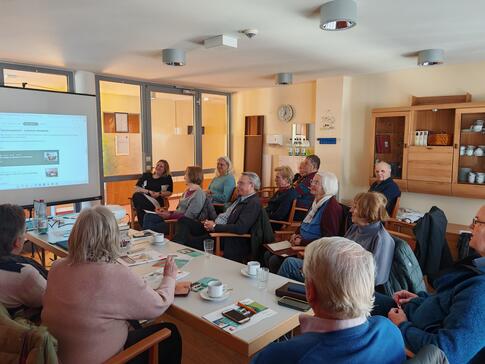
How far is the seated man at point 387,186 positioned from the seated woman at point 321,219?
1578 millimetres

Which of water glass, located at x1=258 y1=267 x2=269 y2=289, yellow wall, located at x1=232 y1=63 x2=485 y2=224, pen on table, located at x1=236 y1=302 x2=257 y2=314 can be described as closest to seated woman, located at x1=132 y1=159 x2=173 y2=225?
yellow wall, located at x1=232 y1=63 x2=485 y2=224

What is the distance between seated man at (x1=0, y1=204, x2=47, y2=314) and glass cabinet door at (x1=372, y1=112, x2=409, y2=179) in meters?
4.41

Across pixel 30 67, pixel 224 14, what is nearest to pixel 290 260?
pixel 224 14

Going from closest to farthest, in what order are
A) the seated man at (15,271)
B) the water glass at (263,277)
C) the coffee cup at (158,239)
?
the seated man at (15,271) → the water glass at (263,277) → the coffee cup at (158,239)

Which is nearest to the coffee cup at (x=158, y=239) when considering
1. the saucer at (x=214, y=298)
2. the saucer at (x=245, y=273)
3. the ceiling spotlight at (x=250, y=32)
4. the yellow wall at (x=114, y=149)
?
the saucer at (x=245, y=273)

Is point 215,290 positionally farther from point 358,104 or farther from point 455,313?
point 358,104

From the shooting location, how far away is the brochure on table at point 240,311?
150 centimetres

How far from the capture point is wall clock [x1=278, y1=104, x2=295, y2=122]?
6340mm

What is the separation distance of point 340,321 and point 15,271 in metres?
1.41

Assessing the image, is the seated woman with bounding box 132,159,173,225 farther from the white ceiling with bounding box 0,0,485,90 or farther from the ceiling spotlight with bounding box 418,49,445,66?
the ceiling spotlight with bounding box 418,49,445,66

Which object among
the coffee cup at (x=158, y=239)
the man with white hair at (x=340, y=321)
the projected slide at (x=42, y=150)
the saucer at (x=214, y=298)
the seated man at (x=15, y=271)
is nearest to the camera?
the man with white hair at (x=340, y=321)

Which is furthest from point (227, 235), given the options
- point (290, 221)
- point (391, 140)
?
point (391, 140)

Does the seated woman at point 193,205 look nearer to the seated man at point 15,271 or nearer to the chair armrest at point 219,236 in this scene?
the chair armrest at point 219,236

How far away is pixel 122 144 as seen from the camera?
18.9 ft
